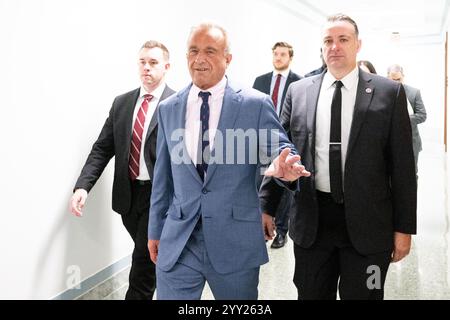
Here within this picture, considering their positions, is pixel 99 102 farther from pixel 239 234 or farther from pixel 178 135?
pixel 239 234

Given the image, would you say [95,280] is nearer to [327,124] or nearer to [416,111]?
[327,124]

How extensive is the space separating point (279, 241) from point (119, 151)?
202cm

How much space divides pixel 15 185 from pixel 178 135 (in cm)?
118

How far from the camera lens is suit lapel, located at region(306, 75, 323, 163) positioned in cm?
195

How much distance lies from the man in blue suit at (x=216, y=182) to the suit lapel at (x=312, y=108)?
0.68 feet

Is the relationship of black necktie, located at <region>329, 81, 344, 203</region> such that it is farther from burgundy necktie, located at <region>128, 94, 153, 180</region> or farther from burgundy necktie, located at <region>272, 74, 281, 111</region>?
burgundy necktie, located at <region>272, 74, 281, 111</region>

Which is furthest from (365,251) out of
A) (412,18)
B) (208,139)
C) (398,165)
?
(412,18)

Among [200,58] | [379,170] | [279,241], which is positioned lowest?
[279,241]

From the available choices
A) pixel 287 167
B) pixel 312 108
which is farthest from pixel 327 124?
pixel 287 167

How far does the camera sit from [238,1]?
5.79m

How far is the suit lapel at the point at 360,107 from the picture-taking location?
6.05 ft

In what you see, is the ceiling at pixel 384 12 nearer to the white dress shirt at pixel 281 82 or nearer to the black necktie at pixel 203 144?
the white dress shirt at pixel 281 82

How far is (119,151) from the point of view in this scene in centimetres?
279

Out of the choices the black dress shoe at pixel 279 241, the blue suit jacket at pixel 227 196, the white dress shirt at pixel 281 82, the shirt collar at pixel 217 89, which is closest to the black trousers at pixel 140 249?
the blue suit jacket at pixel 227 196
